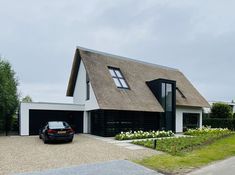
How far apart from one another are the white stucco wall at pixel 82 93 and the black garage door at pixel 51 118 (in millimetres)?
1348

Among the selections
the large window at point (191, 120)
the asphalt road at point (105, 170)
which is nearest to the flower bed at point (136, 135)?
the large window at point (191, 120)

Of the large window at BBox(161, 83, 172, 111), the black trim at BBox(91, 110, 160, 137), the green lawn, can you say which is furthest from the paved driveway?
the large window at BBox(161, 83, 172, 111)

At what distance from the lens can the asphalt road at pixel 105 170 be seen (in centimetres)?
743

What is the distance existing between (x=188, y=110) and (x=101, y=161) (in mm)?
17225

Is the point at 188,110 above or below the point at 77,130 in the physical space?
above

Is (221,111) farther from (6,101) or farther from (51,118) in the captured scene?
(6,101)

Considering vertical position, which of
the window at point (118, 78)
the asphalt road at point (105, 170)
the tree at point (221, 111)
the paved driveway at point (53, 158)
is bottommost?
the paved driveway at point (53, 158)

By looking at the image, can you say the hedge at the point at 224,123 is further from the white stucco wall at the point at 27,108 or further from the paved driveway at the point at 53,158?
the paved driveway at the point at 53,158

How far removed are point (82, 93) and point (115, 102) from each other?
4893 mm

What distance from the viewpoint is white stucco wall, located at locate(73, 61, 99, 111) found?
1931cm

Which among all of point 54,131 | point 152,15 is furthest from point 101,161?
point 152,15

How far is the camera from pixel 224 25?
47.0 ft

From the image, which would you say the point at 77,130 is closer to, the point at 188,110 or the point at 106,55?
the point at 106,55

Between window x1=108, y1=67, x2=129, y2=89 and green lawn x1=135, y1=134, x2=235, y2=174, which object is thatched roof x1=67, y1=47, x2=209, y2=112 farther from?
green lawn x1=135, y1=134, x2=235, y2=174
